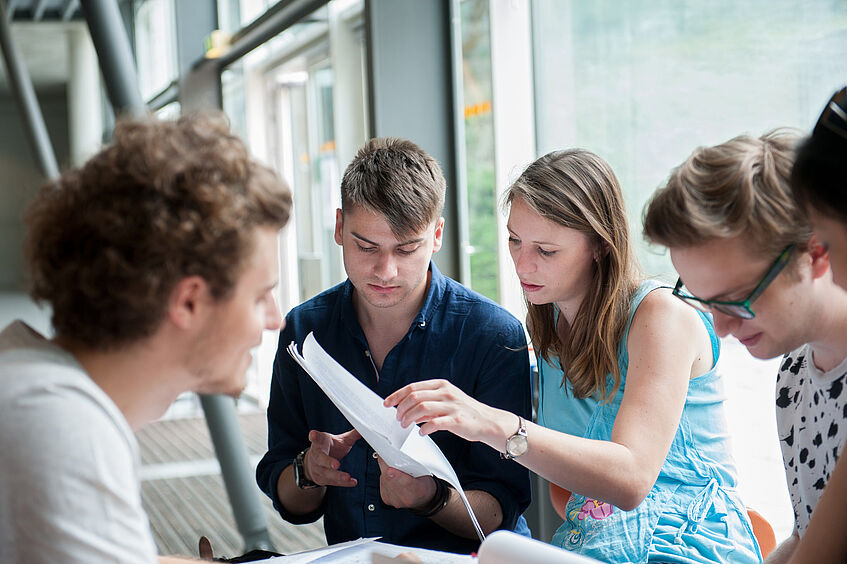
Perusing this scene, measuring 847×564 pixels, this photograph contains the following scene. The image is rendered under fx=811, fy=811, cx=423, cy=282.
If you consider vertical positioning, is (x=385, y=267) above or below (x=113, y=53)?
below

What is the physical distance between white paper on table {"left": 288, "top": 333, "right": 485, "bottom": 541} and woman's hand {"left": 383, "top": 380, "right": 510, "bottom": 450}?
31 mm

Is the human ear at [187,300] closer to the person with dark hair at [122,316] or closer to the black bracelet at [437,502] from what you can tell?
the person with dark hair at [122,316]

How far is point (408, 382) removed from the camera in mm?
1896

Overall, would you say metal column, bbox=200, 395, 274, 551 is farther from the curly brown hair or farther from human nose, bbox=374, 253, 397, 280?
the curly brown hair

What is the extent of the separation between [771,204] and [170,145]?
0.85 metres

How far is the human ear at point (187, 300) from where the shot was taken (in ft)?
3.23

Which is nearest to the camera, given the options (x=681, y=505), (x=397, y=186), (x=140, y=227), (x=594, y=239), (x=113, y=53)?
(x=140, y=227)

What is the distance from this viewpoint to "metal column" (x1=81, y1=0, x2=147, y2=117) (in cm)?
306

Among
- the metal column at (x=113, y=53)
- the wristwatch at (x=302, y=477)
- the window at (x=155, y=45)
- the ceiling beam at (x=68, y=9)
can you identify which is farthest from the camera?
the ceiling beam at (x=68, y=9)

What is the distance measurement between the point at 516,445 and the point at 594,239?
1.72 ft

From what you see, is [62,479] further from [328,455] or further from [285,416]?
[285,416]

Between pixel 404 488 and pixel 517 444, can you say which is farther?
pixel 404 488

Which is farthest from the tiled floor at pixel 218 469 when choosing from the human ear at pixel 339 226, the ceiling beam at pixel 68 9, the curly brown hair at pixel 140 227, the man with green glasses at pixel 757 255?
the ceiling beam at pixel 68 9

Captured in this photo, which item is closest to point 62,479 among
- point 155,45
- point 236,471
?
Answer: point 236,471
